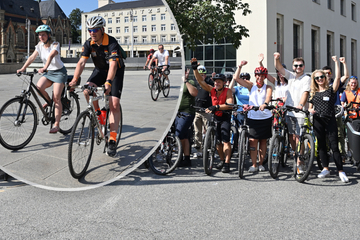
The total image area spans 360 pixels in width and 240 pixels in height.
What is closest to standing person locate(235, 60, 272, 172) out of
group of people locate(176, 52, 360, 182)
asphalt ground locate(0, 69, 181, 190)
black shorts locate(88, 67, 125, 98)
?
group of people locate(176, 52, 360, 182)

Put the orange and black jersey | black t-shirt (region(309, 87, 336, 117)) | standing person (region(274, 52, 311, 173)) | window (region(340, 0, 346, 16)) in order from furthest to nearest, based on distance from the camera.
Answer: window (region(340, 0, 346, 16)) → standing person (region(274, 52, 311, 173)) → black t-shirt (region(309, 87, 336, 117)) → the orange and black jersey

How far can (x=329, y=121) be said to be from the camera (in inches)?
207

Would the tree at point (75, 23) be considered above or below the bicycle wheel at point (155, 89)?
above

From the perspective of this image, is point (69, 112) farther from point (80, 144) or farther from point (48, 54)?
point (48, 54)

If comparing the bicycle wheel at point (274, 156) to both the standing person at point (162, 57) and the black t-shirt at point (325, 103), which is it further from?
the standing person at point (162, 57)

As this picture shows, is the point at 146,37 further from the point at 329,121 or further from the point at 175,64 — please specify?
the point at 329,121

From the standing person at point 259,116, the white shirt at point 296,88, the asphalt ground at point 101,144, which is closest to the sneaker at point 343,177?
the white shirt at point 296,88

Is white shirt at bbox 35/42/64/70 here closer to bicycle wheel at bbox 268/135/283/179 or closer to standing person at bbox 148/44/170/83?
standing person at bbox 148/44/170/83

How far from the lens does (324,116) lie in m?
5.20

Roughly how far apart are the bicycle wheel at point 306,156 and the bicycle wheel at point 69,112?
3955mm

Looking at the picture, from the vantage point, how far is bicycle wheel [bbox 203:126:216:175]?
17.5 feet

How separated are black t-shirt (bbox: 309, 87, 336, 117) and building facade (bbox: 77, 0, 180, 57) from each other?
3.93 m

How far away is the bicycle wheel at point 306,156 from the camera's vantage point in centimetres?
502

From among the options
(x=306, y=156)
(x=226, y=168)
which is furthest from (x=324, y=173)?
(x=226, y=168)
